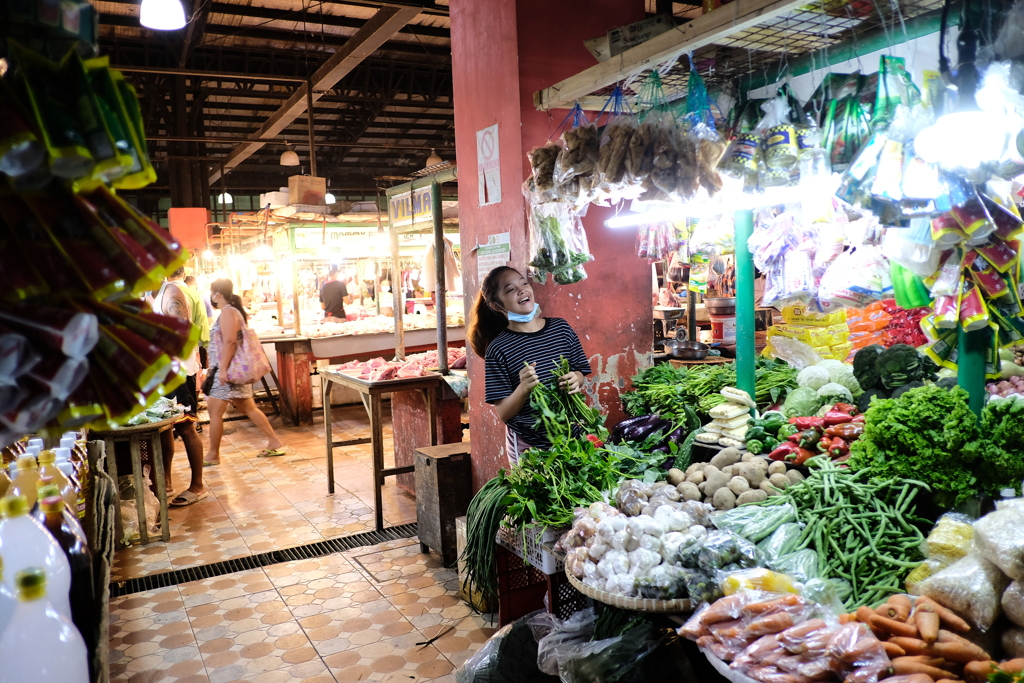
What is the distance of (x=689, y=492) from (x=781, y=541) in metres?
0.49

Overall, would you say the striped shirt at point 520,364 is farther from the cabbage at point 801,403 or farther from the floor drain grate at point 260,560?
the floor drain grate at point 260,560

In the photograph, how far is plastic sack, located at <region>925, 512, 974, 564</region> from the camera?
215 cm

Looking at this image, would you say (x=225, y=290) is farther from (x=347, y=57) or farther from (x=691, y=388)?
(x=691, y=388)

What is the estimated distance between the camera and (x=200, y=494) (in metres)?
6.34

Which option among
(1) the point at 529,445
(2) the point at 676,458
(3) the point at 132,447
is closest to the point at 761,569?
(2) the point at 676,458

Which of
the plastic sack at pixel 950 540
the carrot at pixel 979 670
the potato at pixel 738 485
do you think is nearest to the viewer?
the carrot at pixel 979 670

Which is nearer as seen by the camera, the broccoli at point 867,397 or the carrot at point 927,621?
the carrot at point 927,621

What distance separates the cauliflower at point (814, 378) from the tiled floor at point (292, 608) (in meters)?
2.09

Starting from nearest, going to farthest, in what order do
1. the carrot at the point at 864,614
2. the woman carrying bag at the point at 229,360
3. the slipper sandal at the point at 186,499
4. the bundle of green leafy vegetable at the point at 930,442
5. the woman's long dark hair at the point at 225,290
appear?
the carrot at the point at 864,614 < the bundle of green leafy vegetable at the point at 930,442 < the slipper sandal at the point at 186,499 < the woman carrying bag at the point at 229,360 < the woman's long dark hair at the point at 225,290

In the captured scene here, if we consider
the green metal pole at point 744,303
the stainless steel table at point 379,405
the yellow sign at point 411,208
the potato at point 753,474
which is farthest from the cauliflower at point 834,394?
the yellow sign at point 411,208

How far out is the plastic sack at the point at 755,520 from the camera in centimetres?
249

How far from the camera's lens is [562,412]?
136 inches

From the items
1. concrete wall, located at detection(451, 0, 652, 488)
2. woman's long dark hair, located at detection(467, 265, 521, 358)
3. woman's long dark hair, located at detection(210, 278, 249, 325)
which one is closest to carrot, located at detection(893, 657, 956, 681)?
woman's long dark hair, located at detection(467, 265, 521, 358)

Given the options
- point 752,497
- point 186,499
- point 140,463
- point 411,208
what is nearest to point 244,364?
point 186,499
